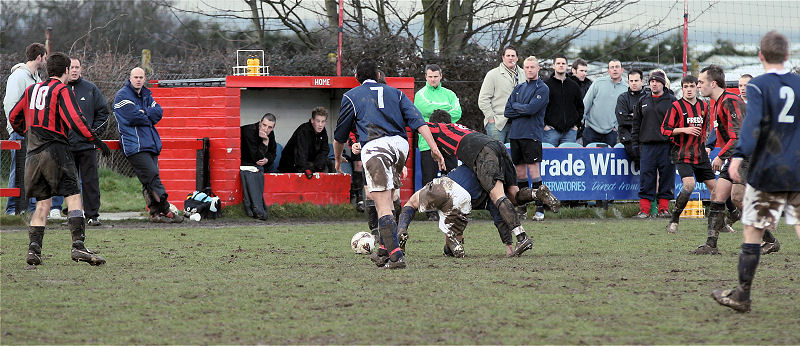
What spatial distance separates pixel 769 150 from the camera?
6.57 m

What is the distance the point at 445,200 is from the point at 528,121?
4.63 meters

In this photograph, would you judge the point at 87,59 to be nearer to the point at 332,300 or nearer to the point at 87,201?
the point at 87,201

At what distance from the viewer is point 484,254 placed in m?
10.1

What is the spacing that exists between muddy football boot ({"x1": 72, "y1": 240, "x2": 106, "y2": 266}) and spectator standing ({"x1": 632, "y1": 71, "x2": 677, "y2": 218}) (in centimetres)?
819

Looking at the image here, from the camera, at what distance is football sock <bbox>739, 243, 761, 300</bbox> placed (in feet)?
21.3

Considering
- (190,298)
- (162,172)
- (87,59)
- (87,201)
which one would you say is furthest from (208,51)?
(190,298)

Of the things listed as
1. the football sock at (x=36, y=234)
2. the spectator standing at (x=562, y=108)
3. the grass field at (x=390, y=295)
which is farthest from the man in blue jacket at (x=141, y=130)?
the spectator standing at (x=562, y=108)

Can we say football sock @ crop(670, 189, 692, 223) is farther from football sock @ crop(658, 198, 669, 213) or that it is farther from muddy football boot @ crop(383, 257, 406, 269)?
muddy football boot @ crop(383, 257, 406, 269)

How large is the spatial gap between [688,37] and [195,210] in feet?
30.0

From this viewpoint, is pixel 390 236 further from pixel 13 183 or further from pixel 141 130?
pixel 13 183

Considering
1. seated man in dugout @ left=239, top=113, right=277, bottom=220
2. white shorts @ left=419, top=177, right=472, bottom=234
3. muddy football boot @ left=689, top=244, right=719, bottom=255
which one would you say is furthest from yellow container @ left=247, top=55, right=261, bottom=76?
muddy football boot @ left=689, top=244, right=719, bottom=255

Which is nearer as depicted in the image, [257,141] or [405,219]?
[405,219]

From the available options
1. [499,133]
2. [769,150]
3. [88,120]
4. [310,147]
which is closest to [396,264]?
[769,150]

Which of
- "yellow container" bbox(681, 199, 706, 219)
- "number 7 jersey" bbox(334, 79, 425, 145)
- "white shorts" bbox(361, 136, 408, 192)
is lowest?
"yellow container" bbox(681, 199, 706, 219)
